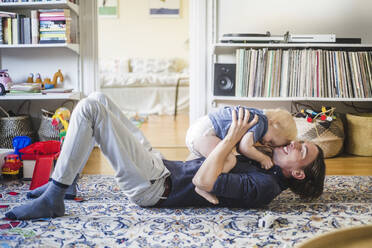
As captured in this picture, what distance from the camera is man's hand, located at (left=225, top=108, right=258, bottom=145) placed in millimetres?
1725

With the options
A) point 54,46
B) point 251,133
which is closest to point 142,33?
point 54,46

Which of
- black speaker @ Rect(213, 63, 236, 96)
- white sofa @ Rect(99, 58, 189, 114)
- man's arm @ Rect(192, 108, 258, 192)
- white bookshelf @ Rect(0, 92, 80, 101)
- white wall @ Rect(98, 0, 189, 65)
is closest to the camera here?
man's arm @ Rect(192, 108, 258, 192)

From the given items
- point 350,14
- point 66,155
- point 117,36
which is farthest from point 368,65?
point 117,36

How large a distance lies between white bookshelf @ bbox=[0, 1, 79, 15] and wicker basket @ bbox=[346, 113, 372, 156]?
7.86ft

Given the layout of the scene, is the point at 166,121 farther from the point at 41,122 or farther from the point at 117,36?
the point at 117,36

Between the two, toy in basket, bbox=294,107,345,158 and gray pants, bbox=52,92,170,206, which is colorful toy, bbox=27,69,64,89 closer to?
gray pants, bbox=52,92,170,206

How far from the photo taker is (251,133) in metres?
1.83

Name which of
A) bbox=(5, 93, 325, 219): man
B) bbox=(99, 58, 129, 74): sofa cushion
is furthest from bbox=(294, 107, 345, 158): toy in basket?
bbox=(99, 58, 129, 74): sofa cushion

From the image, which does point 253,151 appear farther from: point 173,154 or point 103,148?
point 173,154

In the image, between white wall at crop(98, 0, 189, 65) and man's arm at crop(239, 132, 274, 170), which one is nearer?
man's arm at crop(239, 132, 274, 170)

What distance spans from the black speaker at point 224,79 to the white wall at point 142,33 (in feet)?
12.7

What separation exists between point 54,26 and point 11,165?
115 cm

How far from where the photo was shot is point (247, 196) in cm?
172

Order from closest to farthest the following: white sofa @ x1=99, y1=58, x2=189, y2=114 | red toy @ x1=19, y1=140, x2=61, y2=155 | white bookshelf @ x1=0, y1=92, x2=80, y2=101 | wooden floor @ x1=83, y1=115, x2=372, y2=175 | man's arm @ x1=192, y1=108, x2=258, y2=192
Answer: man's arm @ x1=192, y1=108, x2=258, y2=192 < red toy @ x1=19, y1=140, x2=61, y2=155 < wooden floor @ x1=83, y1=115, x2=372, y2=175 < white bookshelf @ x1=0, y1=92, x2=80, y2=101 < white sofa @ x1=99, y1=58, x2=189, y2=114
